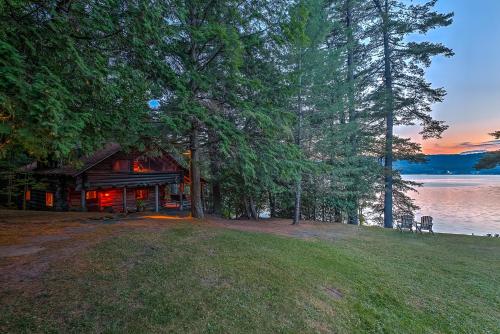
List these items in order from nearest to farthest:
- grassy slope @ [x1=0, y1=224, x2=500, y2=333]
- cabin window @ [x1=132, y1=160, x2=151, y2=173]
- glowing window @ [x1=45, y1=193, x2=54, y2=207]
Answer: grassy slope @ [x1=0, y1=224, x2=500, y2=333] < glowing window @ [x1=45, y1=193, x2=54, y2=207] < cabin window @ [x1=132, y1=160, x2=151, y2=173]

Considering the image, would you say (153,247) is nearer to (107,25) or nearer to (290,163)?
(107,25)

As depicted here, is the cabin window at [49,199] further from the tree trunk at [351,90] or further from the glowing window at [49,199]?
the tree trunk at [351,90]

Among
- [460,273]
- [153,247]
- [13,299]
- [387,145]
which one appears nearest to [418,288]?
[460,273]

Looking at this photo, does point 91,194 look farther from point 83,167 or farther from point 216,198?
point 216,198

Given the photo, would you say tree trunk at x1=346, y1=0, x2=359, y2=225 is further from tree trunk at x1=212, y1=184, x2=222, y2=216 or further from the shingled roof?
the shingled roof

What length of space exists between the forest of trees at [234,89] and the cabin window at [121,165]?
6.34m

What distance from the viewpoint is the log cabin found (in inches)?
662

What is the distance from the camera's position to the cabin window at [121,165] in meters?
18.3

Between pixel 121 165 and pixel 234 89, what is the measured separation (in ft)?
42.1

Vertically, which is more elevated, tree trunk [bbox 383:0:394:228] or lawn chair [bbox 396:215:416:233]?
tree trunk [bbox 383:0:394:228]

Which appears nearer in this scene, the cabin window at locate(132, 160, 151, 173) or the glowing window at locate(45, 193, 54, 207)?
the glowing window at locate(45, 193, 54, 207)

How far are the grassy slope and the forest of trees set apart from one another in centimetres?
244

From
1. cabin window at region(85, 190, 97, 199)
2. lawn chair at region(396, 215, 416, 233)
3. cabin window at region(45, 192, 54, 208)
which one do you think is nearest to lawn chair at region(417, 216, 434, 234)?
lawn chair at region(396, 215, 416, 233)

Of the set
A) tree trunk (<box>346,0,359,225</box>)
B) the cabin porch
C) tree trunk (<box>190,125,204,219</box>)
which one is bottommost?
the cabin porch
